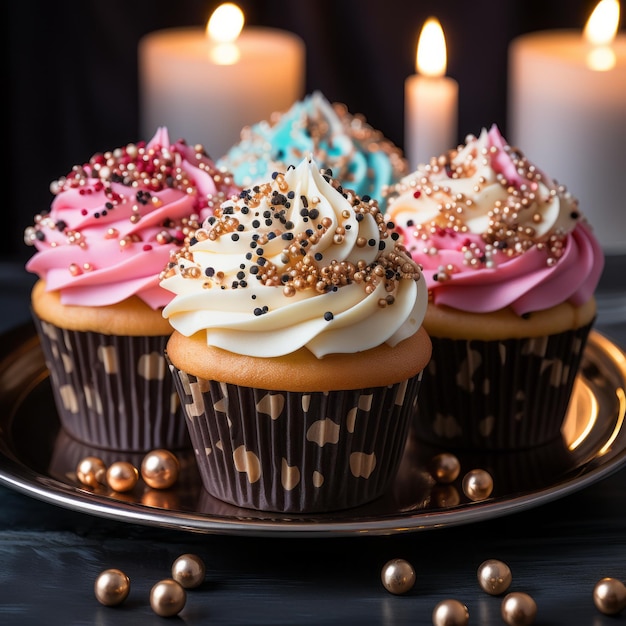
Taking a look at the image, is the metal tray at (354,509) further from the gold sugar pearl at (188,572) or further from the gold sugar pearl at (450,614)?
the gold sugar pearl at (450,614)

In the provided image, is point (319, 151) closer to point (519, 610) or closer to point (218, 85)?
point (218, 85)

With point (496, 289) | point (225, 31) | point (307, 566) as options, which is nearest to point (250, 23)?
point (225, 31)

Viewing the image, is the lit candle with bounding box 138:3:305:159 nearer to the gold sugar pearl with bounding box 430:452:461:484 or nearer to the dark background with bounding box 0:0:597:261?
the dark background with bounding box 0:0:597:261

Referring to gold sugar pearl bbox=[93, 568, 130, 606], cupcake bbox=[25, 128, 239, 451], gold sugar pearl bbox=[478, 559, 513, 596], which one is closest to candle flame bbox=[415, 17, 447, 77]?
cupcake bbox=[25, 128, 239, 451]

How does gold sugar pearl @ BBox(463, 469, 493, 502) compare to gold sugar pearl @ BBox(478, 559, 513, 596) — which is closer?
gold sugar pearl @ BBox(478, 559, 513, 596)

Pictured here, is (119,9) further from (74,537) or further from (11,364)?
(74,537)

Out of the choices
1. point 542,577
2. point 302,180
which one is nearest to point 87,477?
point 302,180

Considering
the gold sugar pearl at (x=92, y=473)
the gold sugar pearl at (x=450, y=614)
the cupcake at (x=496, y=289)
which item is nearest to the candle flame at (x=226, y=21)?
the cupcake at (x=496, y=289)
